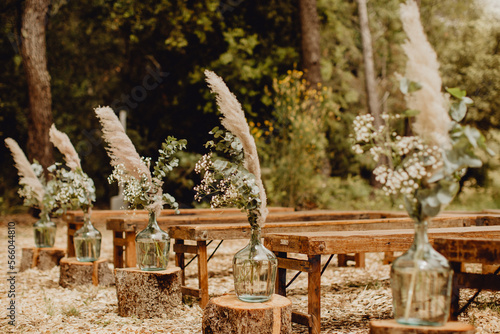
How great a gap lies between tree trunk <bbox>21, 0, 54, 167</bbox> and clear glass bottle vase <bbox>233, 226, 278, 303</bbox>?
8.41 m

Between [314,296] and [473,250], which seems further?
[314,296]

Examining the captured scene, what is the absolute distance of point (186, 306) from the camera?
4340 mm

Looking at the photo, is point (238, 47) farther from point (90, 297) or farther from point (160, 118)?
point (90, 297)

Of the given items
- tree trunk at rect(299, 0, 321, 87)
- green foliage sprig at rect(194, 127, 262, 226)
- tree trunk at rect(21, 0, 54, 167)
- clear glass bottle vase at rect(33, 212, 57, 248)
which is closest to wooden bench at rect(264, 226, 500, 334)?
green foliage sprig at rect(194, 127, 262, 226)

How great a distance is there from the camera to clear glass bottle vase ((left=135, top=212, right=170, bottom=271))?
3863 millimetres

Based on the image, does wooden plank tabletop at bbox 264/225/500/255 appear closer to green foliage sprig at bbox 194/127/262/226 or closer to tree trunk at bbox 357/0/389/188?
green foliage sprig at bbox 194/127/262/226

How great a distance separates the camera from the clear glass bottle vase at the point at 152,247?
12.7 ft

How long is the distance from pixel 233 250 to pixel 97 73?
389 inches

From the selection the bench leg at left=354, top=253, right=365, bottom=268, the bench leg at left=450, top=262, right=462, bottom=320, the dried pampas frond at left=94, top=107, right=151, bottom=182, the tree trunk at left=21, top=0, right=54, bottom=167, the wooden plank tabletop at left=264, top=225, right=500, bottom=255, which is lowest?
the bench leg at left=354, top=253, right=365, bottom=268

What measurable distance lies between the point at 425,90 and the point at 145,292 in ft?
8.35

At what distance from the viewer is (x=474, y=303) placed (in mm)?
4262

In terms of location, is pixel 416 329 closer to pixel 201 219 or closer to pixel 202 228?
pixel 202 228

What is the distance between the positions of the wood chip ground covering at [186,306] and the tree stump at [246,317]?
0.70 m

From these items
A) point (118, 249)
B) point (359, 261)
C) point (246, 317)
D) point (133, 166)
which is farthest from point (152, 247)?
point (359, 261)
